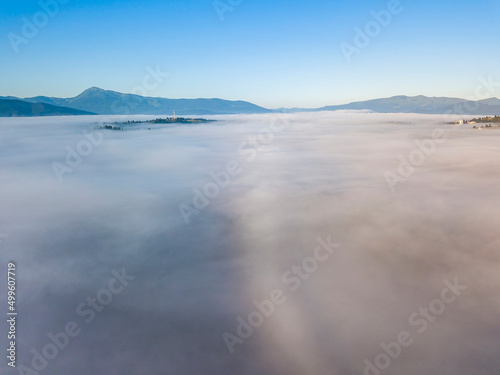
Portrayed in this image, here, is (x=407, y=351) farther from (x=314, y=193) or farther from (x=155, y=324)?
(x=314, y=193)

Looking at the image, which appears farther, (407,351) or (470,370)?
(407,351)

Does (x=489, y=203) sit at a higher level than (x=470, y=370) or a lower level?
higher

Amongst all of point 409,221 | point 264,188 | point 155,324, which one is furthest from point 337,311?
point 264,188

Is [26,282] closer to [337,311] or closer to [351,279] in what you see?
[337,311]

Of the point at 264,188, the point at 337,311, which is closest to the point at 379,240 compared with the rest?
the point at 337,311

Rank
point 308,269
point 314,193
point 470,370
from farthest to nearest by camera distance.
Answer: point 314,193 < point 308,269 < point 470,370

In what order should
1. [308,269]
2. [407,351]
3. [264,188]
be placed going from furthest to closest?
1. [264,188]
2. [308,269]
3. [407,351]

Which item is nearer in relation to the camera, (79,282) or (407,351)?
(407,351)

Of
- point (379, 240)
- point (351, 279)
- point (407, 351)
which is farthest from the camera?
point (379, 240)

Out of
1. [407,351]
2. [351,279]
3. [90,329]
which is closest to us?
[407,351]
